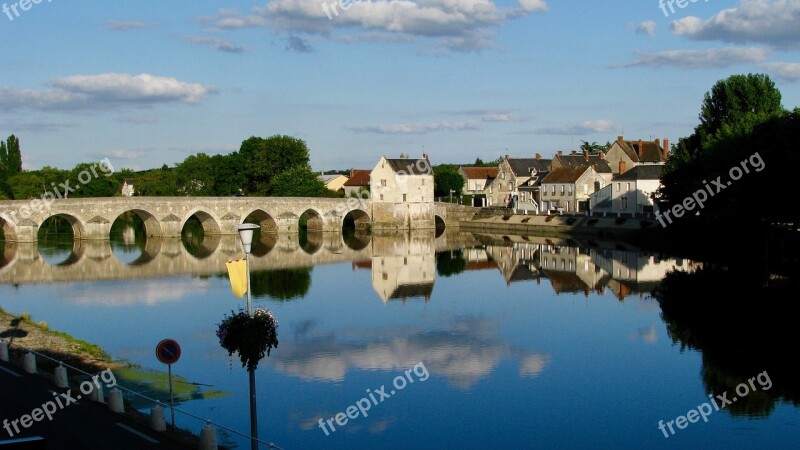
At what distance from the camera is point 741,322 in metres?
31.8

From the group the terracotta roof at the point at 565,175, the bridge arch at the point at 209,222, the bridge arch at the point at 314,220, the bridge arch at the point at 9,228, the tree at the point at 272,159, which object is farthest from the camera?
the tree at the point at 272,159

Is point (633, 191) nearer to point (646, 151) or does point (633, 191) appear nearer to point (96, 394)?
point (646, 151)

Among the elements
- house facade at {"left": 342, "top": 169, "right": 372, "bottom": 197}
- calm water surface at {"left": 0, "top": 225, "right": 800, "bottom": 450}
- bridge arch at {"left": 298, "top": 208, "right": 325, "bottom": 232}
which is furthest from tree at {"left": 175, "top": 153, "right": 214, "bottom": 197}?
calm water surface at {"left": 0, "top": 225, "right": 800, "bottom": 450}

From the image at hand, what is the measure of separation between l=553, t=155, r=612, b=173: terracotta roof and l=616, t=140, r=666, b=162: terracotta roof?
2680 millimetres

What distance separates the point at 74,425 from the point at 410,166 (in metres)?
72.7

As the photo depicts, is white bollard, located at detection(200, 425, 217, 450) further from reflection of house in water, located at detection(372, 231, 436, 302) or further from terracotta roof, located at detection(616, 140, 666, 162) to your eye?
terracotta roof, located at detection(616, 140, 666, 162)

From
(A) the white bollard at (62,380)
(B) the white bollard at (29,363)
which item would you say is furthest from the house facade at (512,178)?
(A) the white bollard at (62,380)

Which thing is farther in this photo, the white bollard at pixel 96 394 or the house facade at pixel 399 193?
the house facade at pixel 399 193

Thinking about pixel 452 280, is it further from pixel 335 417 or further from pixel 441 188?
pixel 441 188

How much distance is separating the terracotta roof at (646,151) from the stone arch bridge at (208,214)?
1917cm

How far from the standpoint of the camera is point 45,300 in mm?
40219

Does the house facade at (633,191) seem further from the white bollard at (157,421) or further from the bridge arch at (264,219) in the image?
the white bollard at (157,421)

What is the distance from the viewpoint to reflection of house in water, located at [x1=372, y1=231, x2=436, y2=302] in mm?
44281

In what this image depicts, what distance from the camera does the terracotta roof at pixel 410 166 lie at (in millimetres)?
86000
